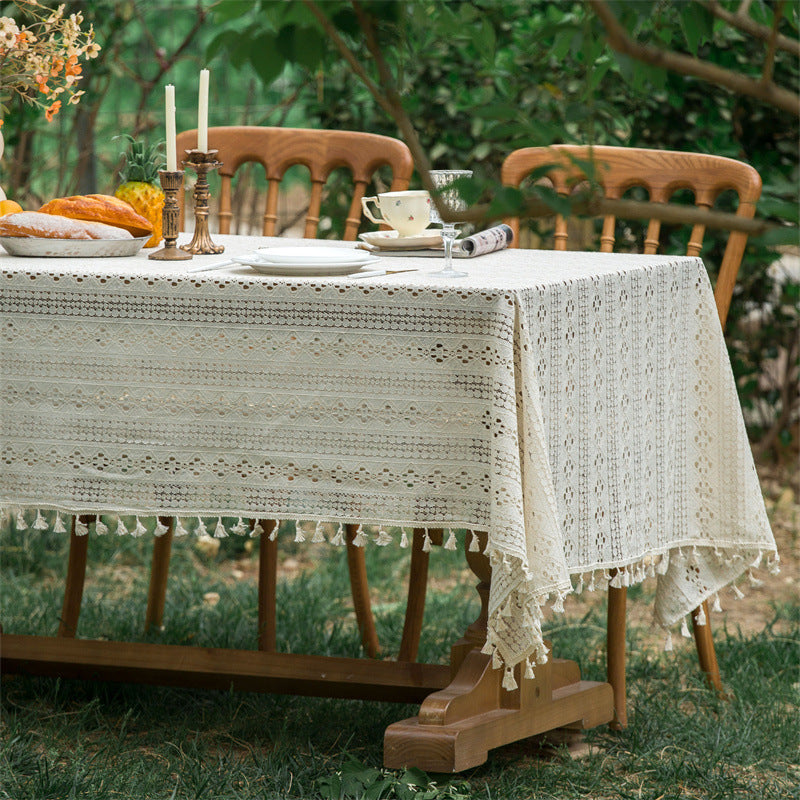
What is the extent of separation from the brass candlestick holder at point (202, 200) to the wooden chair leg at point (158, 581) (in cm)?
71

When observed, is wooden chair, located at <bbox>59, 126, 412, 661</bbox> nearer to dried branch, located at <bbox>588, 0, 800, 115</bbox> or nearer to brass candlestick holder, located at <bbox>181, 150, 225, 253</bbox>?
brass candlestick holder, located at <bbox>181, 150, 225, 253</bbox>

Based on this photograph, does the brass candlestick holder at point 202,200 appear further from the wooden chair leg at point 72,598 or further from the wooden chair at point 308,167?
the wooden chair leg at point 72,598

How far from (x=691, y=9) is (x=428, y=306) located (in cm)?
93

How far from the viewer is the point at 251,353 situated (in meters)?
1.92

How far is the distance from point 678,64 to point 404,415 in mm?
1157

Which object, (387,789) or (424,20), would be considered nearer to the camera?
(424,20)

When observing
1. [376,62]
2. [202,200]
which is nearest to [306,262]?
[202,200]

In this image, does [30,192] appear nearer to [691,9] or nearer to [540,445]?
[540,445]

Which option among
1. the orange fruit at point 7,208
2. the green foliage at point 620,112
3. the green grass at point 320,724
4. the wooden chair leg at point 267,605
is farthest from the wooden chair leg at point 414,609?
the green foliage at point 620,112

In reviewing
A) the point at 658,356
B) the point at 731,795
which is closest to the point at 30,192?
the point at 658,356

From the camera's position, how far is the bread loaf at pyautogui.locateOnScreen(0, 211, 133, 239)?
212 centimetres

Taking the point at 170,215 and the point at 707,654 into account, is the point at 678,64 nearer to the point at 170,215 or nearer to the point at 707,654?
the point at 170,215

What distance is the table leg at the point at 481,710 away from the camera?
197 centimetres

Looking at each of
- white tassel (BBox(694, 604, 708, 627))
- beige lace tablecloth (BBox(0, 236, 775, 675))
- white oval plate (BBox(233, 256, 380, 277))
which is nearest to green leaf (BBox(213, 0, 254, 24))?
beige lace tablecloth (BBox(0, 236, 775, 675))
